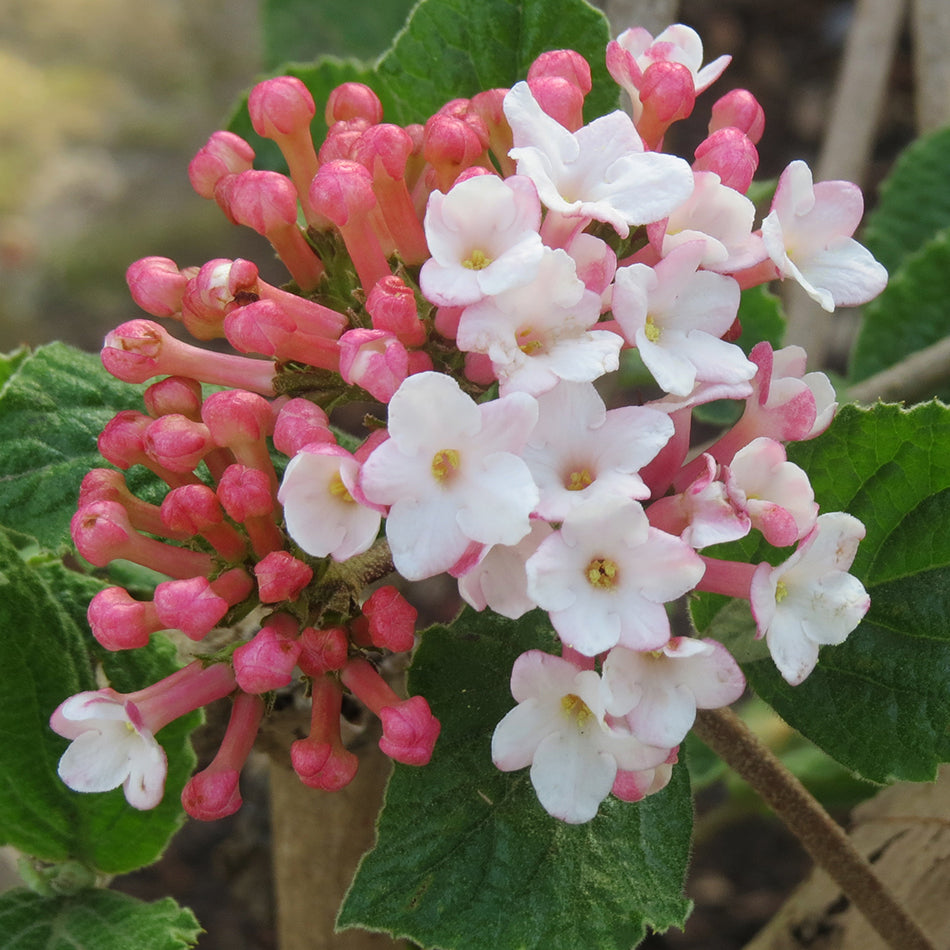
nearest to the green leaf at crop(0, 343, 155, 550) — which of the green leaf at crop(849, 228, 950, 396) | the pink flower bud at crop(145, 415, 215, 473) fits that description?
the pink flower bud at crop(145, 415, 215, 473)

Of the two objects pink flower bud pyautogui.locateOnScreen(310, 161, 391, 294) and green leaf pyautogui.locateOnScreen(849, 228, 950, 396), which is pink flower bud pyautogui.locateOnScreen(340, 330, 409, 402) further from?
green leaf pyautogui.locateOnScreen(849, 228, 950, 396)

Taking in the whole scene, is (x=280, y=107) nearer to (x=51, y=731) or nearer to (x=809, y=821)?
A: (x=51, y=731)

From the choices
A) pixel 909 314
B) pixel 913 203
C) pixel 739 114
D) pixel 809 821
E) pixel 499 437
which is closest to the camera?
pixel 499 437

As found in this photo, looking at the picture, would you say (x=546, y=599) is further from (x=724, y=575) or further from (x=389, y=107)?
(x=389, y=107)

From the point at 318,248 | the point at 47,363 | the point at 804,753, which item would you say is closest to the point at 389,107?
the point at 318,248

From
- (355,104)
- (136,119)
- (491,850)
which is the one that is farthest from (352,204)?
(136,119)

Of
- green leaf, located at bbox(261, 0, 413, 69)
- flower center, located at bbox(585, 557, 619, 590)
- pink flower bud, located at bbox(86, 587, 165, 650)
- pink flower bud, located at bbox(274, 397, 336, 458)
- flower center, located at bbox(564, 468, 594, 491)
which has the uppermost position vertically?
green leaf, located at bbox(261, 0, 413, 69)
